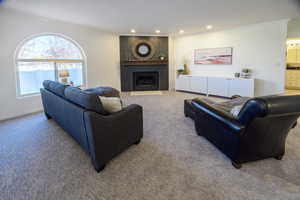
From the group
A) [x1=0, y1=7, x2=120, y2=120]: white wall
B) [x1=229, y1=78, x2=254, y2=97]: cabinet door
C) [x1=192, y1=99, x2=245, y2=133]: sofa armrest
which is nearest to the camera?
[x1=192, y1=99, x2=245, y2=133]: sofa armrest

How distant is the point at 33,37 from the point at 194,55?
18.5ft

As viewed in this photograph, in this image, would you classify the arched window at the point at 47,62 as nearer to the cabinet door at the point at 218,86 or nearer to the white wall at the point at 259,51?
the cabinet door at the point at 218,86

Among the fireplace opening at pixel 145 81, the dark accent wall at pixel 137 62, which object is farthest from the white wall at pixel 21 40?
the fireplace opening at pixel 145 81

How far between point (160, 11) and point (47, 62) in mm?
3459

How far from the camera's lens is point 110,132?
211cm

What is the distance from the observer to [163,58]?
751cm

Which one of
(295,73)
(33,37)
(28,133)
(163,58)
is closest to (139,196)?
(28,133)

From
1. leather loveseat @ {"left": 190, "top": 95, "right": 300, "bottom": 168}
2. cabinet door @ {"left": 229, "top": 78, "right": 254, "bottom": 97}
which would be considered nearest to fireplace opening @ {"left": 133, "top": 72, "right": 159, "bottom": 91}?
cabinet door @ {"left": 229, "top": 78, "right": 254, "bottom": 97}

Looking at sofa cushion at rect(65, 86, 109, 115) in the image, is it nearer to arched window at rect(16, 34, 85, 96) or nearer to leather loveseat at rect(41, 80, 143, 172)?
leather loveseat at rect(41, 80, 143, 172)

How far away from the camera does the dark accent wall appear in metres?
7.24

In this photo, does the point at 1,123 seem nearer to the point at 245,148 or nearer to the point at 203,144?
the point at 203,144

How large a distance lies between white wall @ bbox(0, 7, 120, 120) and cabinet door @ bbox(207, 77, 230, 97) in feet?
13.8

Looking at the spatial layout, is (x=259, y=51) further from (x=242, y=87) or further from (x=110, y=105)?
(x=110, y=105)

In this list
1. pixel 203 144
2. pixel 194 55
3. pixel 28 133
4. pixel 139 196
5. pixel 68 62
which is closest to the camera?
pixel 139 196
